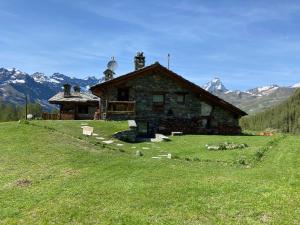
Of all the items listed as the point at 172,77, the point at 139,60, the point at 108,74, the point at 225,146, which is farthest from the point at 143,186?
the point at 108,74

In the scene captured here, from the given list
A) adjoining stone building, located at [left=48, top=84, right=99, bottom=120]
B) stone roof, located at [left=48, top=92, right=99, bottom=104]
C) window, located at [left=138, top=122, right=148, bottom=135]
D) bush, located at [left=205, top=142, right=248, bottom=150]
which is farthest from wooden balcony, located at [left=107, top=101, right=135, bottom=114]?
stone roof, located at [left=48, top=92, right=99, bottom=104]

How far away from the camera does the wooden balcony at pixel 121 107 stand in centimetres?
4698

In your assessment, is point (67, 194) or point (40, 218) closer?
point (40, 218)

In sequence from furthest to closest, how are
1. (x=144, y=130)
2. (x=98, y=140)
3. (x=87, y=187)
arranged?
(x=144, y=130) < (x=98, y=140) < (x=87, y=187)

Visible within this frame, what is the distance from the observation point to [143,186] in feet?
62.1

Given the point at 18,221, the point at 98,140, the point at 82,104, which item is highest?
the point at 82,104

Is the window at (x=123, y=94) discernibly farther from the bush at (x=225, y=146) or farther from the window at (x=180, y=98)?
the bush at (x=225, y=146)

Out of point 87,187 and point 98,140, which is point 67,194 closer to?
point 87,187

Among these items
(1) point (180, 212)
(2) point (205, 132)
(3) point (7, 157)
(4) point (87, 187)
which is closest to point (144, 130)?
(2) point (205, 132)

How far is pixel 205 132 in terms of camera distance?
49.1 metres

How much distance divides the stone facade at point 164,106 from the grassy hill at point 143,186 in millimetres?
17611

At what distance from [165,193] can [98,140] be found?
1651 centimetres

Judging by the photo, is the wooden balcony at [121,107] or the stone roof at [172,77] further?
the stone roof at [172,77]

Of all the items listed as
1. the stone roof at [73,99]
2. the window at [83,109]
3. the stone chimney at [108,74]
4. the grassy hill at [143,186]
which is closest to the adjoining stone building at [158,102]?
the stone chimney at [108,74]
